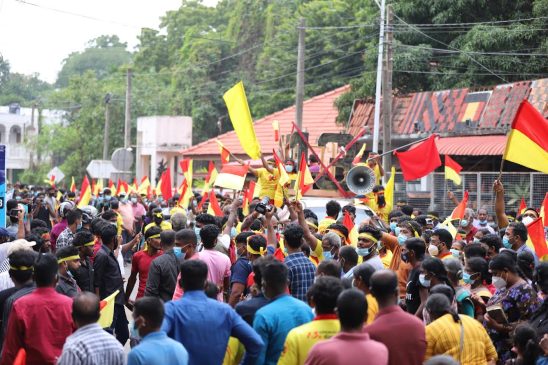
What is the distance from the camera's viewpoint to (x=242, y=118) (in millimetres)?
12922

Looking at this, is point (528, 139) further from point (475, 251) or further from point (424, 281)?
point (424, 281)

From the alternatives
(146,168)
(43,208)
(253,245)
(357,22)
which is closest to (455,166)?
(43,208)

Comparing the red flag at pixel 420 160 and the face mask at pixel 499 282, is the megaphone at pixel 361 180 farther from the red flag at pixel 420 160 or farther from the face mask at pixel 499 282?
the face mask at pixel 499 282

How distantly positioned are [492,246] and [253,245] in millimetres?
2428

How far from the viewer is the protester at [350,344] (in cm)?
539

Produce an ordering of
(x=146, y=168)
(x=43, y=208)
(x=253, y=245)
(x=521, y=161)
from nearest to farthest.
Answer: (x=253, y=245)
(x=521, y=161)
(x=43, y=208)
(x=146, y=168)

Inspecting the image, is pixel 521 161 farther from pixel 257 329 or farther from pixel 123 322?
pixel 257 329

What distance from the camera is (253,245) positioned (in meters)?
9.02

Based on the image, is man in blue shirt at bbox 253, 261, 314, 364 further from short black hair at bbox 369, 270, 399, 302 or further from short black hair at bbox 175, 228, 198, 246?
short black hair at bbox 175, 228, 198, 246

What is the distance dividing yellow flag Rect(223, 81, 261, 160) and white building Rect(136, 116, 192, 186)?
127 ft

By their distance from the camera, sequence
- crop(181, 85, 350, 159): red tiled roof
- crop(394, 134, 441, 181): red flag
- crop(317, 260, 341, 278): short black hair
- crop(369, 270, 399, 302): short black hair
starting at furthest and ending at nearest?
1. crop(181, 85, 350, 159): red tiled roof
2. crop(394, 134, 441, 181): red flag
3. crop(317, 260, 341, 278): short black hair
4. crop(369, 270, 399, 302): short black hair

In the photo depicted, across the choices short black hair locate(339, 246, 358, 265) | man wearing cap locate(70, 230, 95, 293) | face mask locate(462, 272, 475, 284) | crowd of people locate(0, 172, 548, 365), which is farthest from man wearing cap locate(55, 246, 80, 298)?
face mask locate(462, 272, 475, 284)

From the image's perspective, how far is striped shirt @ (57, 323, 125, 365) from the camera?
5680mm

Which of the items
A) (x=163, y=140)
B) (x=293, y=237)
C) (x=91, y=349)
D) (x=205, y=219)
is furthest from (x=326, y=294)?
(x=163, y=140)
